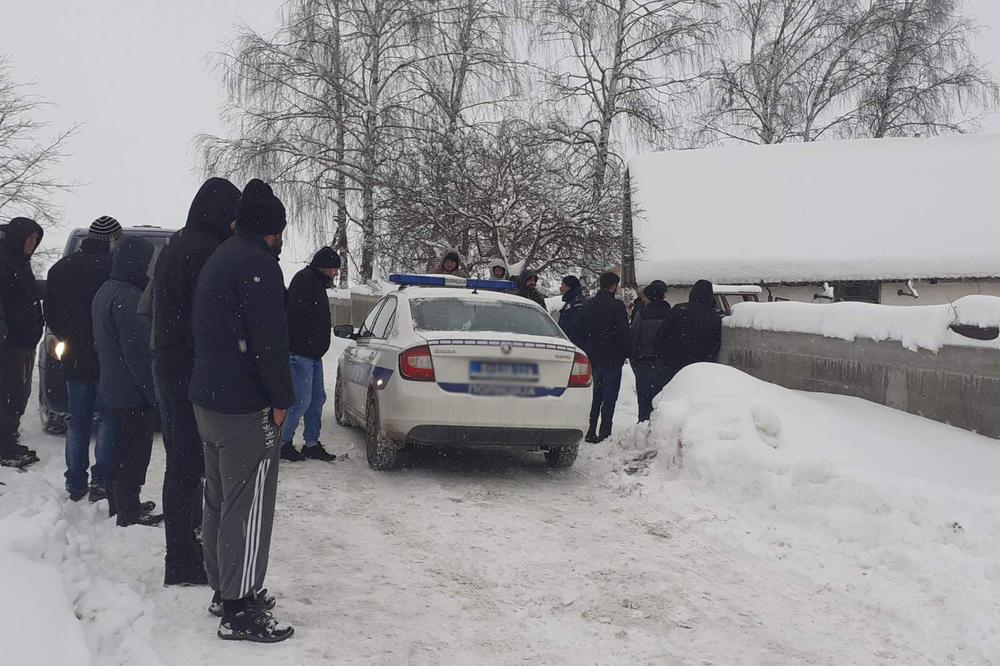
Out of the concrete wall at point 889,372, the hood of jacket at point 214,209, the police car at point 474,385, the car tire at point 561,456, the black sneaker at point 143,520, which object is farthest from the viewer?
the car tire at point 561,456

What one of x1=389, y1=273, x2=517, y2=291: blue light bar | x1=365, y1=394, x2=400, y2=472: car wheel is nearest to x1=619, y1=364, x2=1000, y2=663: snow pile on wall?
x1=365, y1=394, x2=400, y2=472: car wheel

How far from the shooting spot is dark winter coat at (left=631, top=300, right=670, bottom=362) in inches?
386

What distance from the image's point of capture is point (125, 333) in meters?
5.57

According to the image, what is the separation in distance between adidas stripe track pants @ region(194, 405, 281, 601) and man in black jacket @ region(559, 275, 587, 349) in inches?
215

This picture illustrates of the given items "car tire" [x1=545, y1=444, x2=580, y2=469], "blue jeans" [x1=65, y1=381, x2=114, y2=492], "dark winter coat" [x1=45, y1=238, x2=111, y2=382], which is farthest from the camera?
"car tire" [x1=545, y1=444, x2=580, y2=469]

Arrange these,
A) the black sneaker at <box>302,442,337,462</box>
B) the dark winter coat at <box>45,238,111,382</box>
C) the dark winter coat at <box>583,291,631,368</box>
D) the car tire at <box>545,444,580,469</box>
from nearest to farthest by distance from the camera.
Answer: the dark winter coat at <box>45,238,111,382</box> < the car tire at <box>545,444,580,469</box> < the black sneaker at <box>302,442,337,462</box> < the dark winter coat at <box>583,291,631,368</box>

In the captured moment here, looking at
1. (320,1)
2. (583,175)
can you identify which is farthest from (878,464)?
(320,1)

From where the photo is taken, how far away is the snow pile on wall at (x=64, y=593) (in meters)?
3.28

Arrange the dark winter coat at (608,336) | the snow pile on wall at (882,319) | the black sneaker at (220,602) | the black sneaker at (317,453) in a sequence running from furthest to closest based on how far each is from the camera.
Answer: the dark winter coat at (608,336), the black sneaker at (317,453), the snow pile on wall at (882,319), the black sneaker at (220,602)

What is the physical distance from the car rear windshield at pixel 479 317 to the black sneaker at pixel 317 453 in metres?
1.59

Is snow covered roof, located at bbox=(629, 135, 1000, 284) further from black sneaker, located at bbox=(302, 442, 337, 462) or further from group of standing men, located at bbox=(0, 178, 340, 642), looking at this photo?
group of standing men, located at bbox=(0, 178, 340, 642)

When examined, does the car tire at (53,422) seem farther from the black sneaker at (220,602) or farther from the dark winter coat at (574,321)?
the black sneaker at (220,602)

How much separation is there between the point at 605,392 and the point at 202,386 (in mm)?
6035

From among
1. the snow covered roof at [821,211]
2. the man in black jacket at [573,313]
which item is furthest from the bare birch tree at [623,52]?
the man in black jacket at [573,313]
